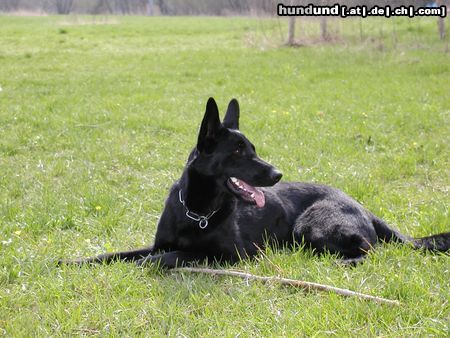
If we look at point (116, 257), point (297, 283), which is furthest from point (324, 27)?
point (297, 283)

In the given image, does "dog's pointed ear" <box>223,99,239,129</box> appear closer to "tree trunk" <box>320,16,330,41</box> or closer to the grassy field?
the grassy field

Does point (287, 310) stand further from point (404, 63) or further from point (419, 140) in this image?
point (404, 63)

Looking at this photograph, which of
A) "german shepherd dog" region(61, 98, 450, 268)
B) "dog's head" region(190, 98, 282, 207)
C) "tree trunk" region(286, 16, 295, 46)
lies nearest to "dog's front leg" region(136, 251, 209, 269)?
"german shepherd dog" region(61, 98, 450, 268)

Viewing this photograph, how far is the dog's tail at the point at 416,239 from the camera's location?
3584 millimetres

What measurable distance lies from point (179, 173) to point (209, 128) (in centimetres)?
228

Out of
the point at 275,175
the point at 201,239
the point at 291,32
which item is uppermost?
the point at 291,32

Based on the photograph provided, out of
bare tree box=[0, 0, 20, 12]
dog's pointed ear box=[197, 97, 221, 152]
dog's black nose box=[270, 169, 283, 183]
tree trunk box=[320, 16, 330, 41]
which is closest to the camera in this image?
dog's pointed ear box=[197, 97, 221, 152]

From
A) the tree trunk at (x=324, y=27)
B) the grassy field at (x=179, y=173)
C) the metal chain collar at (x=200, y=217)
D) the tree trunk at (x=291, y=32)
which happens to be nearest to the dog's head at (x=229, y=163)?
the metal chain collar at (x=200, y=217)

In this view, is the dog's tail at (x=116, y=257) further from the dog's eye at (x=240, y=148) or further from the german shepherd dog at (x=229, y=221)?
the dog's eye at (x=240, y=148)

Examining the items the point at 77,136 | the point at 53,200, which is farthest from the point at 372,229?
the point at 77,136

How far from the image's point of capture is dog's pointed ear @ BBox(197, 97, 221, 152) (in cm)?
344

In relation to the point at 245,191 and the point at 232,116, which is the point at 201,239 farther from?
the point at 232,116

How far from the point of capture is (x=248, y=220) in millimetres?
3996

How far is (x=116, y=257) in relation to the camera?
3.63 m
